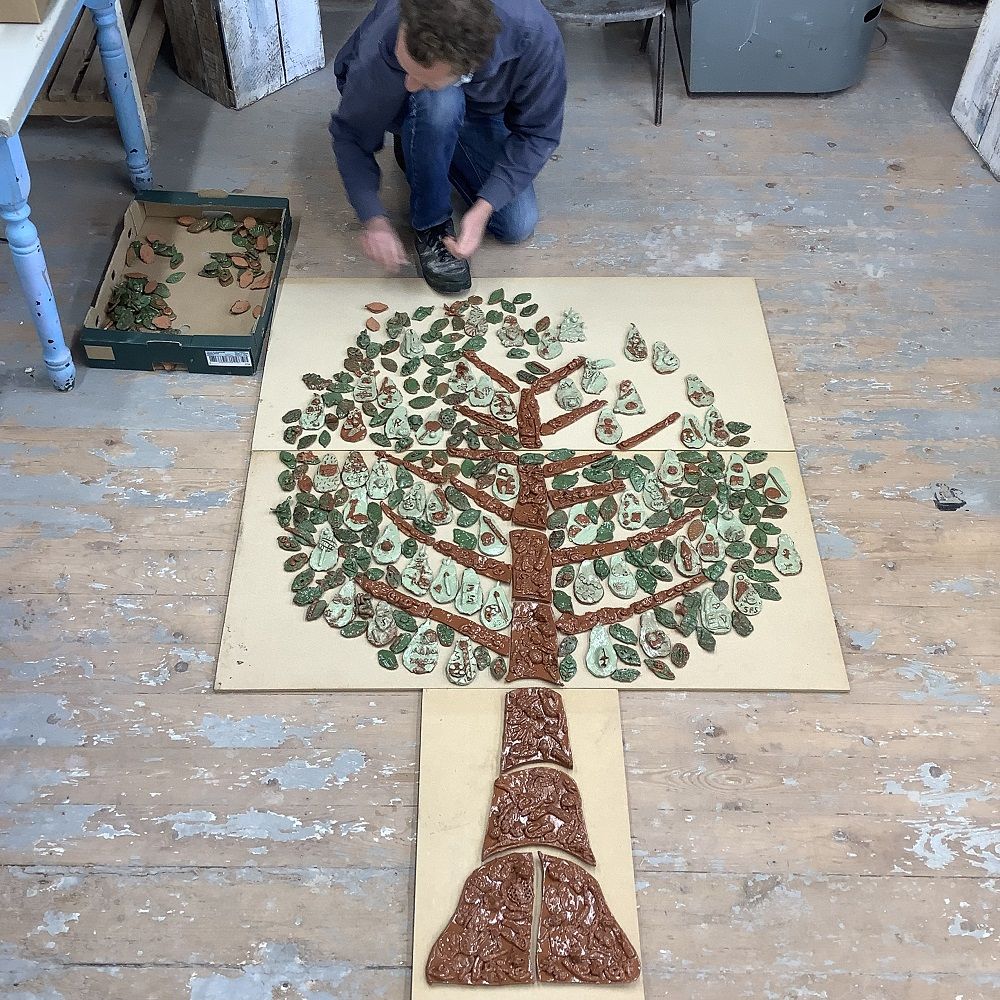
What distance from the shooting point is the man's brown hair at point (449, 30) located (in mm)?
1835

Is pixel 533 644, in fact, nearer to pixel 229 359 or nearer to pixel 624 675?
pixel 624 675

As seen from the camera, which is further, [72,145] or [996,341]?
[72,145]

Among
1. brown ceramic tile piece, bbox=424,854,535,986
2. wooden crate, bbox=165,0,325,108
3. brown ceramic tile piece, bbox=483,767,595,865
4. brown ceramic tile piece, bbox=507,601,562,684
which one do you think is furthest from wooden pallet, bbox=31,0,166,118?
brown ceramic tile piece, bbox=424,854,535,986

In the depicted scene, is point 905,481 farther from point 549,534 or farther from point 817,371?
point 549,534

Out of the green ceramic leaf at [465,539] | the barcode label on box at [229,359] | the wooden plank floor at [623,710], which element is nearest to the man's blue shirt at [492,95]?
the wooden plank floor at [623,710]

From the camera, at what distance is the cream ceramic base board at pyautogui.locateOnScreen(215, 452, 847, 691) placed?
1.96 m

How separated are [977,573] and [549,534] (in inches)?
34.2

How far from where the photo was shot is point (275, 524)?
2.18 meters

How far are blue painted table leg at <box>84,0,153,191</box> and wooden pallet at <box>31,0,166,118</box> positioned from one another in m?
0.27

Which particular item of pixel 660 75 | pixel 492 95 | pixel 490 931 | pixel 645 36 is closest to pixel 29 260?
pixel 492 95

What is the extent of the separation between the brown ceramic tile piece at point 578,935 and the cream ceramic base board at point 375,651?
362 mm

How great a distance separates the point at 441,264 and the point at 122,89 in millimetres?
918

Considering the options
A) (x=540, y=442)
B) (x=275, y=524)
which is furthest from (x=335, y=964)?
(x=540, y=442)

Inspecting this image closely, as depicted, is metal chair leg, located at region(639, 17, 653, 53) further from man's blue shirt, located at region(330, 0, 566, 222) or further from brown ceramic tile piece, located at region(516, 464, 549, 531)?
brown ceramic tile piece, located at region(516, 464, 549, 531)
